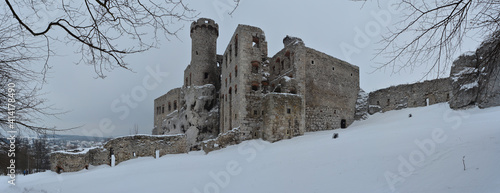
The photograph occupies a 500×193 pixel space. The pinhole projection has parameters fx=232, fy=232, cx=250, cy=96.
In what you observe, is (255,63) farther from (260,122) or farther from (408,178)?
(408,178)

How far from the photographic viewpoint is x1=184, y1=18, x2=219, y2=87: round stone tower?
103 feet

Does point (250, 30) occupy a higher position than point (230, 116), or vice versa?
point (250, 30)

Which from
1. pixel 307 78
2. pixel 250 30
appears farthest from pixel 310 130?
pixel 250 30

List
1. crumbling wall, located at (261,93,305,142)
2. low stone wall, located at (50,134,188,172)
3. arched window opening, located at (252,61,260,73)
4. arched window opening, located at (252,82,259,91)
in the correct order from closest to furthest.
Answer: low stone wall, located at (50,134,188,172), crumbling wall, located at (261,93,305,142), arched window opening, located at (252,82,259,91), arched window opening, located at (252,61,260,73)

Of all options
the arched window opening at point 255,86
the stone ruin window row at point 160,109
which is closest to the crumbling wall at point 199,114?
the arched window opening at point 255,86

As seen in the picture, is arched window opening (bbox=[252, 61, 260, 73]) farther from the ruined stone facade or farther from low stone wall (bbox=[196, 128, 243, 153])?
low stone wall (bbox=[196, 128, 243, 153])

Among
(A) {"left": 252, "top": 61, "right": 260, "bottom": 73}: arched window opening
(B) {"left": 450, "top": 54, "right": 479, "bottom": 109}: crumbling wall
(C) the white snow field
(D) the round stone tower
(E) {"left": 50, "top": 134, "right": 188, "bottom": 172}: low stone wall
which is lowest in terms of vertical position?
(E) {"left": 50, "top": 134, "right": 188, "bottom": 172}: low stone wall

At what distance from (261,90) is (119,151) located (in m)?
12.9

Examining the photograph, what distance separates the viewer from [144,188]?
8336mm

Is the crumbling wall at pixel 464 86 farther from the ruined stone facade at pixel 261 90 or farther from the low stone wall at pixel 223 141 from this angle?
the low stone wall at pixel 223 141

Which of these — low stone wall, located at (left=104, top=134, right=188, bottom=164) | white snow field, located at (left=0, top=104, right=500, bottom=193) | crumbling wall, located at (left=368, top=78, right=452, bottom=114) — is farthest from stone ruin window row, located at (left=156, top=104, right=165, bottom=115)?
crumbling wall, located at (left=368, top=78, right=452, bottom=114)

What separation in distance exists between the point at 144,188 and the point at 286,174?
509cm

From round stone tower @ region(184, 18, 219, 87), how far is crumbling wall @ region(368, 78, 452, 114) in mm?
20659

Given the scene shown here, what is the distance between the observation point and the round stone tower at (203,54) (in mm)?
31281
